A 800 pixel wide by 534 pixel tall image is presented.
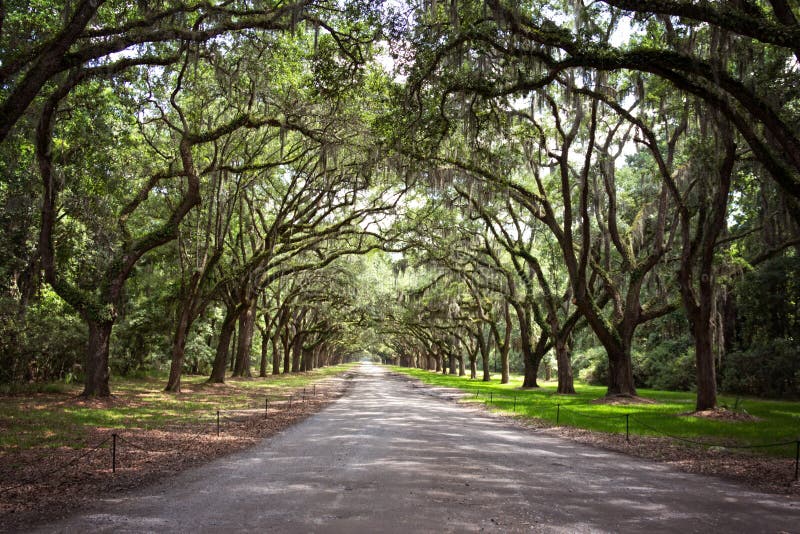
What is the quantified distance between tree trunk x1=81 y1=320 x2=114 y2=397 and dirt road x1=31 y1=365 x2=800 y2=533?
853cm

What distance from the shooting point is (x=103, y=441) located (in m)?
8.38

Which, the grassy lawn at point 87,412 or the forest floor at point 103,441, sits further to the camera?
the grassy lawn at point 87,412

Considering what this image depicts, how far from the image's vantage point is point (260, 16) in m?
11.3

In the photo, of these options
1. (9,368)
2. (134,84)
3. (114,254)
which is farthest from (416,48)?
(9,368)

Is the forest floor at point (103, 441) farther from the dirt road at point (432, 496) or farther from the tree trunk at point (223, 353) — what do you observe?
the tree trunk at point (223, 353)

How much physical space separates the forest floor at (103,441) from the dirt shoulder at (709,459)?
7.59 m

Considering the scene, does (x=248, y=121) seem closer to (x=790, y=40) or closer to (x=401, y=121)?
(x=401, y=121)

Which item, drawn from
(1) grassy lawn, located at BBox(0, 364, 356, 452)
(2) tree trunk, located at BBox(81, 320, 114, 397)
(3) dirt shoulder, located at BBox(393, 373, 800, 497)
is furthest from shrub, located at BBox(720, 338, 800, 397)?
(2) tree trunk, located at BBox(81, 320, 114, 397)

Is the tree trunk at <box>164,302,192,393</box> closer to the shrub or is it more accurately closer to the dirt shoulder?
the dirt shoulder

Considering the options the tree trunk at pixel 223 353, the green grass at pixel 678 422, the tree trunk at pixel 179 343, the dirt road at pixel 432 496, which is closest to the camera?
the dirt road at pixel 432 496


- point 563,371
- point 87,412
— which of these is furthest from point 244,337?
point 563,371

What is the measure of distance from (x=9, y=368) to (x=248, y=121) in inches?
478

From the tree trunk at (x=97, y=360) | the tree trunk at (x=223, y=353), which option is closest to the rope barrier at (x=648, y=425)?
the tree trunk at (x=223, y=353)

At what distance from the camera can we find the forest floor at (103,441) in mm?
6414
